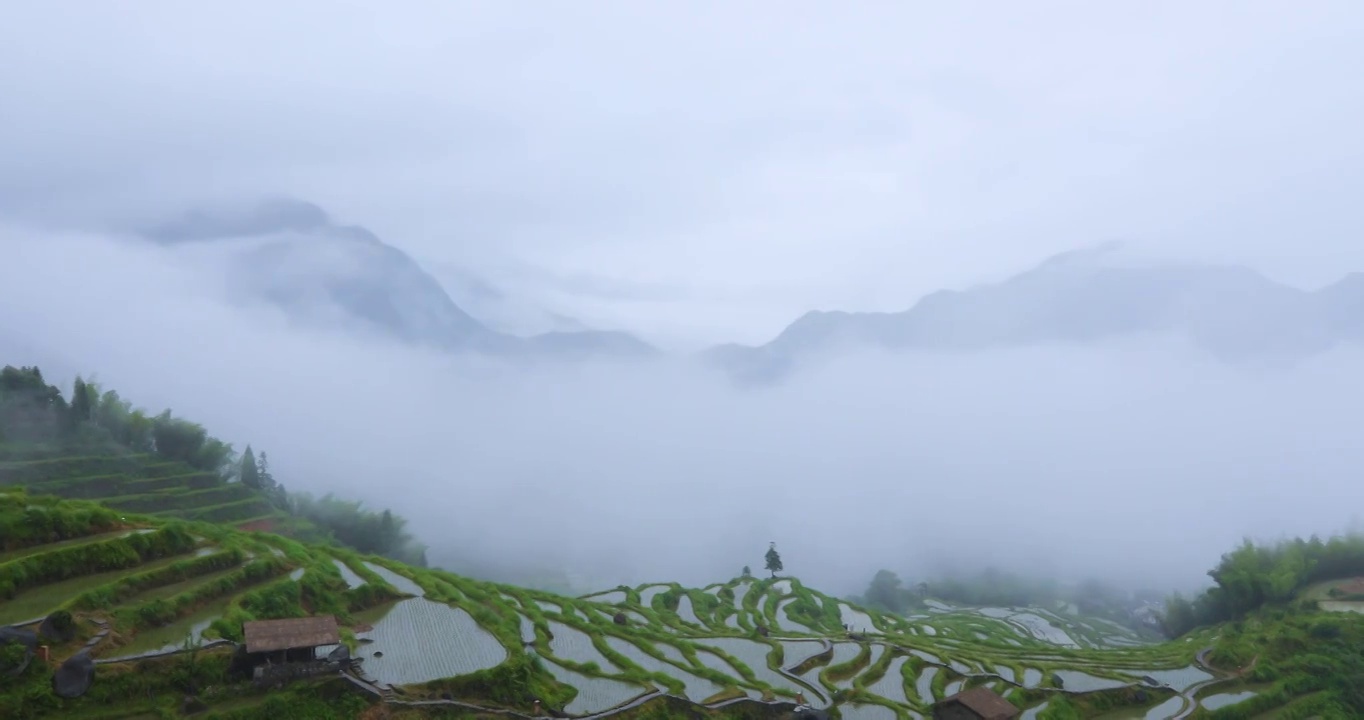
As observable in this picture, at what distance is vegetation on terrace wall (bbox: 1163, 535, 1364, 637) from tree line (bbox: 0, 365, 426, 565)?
6539 cm

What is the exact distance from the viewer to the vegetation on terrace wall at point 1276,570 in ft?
184

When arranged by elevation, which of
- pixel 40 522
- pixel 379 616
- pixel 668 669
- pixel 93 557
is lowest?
pixel 668 669

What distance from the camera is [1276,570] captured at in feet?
185

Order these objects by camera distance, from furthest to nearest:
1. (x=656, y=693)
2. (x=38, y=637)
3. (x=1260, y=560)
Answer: (x=1260, y=560), (x=656, y=693), (x=38, y=637)

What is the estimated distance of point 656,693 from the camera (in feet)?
89.8

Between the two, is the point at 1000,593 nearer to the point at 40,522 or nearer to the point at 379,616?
the point at 379,616

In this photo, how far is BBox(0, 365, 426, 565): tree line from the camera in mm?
54656

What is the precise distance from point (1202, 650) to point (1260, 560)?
19.7m

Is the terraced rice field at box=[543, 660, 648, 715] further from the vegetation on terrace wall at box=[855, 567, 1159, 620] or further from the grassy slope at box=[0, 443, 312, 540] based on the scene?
the vegetation on terrace wall at box=[855, 567, 1159, 620]

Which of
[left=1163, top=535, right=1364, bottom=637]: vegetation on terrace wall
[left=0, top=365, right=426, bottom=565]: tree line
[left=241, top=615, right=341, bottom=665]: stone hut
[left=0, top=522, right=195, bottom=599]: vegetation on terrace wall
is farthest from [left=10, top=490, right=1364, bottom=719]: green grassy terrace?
[left=0, top=365, right=426, bottom=565]: tree line

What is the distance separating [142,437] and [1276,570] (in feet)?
279

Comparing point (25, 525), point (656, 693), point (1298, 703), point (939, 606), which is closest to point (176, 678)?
point (25, 525)

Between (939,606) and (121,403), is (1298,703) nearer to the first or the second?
(939,606)

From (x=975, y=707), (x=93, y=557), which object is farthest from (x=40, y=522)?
(x=975, y=707)
